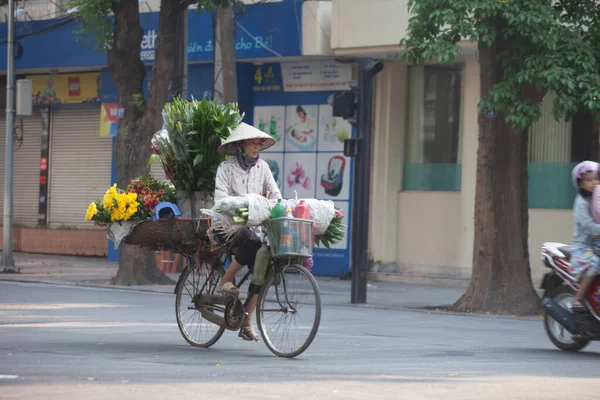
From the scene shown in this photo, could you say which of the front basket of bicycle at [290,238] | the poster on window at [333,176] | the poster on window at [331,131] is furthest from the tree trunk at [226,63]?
the front basket of bicycle at [290,238]

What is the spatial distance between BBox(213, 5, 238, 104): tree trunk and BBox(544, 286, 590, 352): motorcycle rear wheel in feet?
30.2

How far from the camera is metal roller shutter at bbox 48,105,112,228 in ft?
84.8

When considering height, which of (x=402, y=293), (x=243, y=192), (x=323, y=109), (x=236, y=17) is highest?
(x=236, y=17)

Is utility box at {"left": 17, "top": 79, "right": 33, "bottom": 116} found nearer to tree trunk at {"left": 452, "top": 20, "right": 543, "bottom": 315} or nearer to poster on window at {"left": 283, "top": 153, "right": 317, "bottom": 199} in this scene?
poster on window at {"left": 283, "top": 153, "right": 317, "bottom": 199}

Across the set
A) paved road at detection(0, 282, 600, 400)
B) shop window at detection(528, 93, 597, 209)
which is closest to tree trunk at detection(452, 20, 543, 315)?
paved road at detection(0, 282, 600, 400)

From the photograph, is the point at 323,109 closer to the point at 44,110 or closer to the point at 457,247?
the point at 457,247

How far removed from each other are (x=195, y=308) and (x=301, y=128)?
13.3 meters

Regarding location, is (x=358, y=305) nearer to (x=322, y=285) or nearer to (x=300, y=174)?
(x=322, y=285)

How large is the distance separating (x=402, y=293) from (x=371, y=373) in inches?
419

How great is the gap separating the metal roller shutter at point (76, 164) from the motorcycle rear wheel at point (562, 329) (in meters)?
16.3

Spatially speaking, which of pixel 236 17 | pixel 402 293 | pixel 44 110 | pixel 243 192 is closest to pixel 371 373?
pixel 243 192

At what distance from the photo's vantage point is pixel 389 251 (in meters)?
21.7

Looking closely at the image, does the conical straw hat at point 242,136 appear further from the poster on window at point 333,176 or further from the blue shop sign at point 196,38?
the poster on window at point 333,176

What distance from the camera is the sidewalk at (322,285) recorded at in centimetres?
1690
